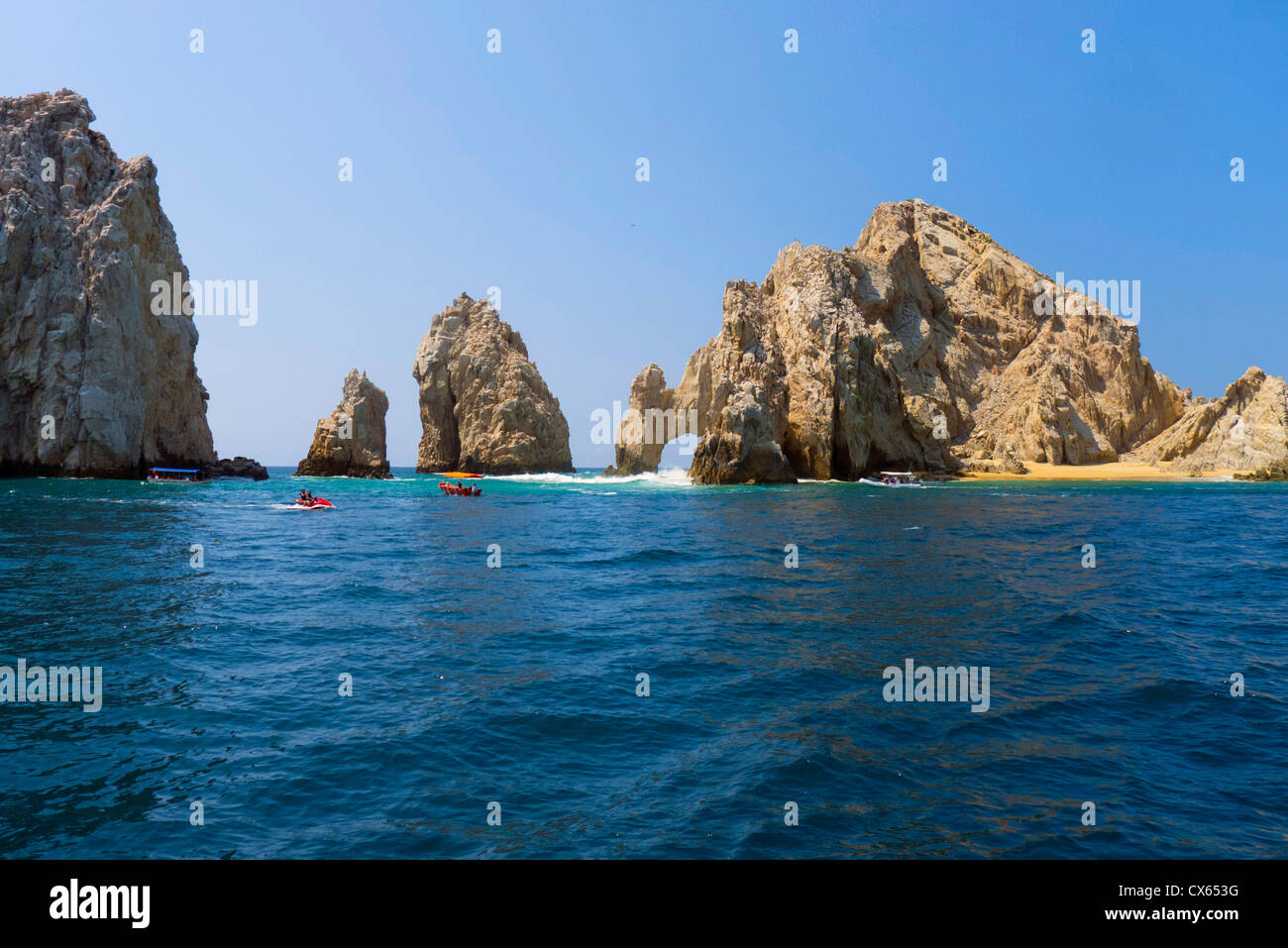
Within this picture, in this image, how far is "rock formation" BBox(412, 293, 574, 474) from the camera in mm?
118250

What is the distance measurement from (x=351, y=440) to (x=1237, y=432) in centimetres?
13117

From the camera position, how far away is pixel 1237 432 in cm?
8975

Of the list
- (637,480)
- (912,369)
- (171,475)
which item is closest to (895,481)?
(637,480)

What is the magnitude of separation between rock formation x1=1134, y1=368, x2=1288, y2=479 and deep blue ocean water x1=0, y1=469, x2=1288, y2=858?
79085mm

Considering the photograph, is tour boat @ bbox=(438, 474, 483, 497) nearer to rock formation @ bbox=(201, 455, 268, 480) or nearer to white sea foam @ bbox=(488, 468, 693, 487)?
white sea foam @ bbox=(488, 468, 693, 487)

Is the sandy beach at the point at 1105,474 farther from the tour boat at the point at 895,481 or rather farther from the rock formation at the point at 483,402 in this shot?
the rock formation at the point at 483,402

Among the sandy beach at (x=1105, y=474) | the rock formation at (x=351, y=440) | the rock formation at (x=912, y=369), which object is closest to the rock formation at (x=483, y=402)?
the rock formation at (x=351, y=440)

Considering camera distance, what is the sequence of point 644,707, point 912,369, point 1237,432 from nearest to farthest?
point 644,707 < point 1237,432 < point 912,369

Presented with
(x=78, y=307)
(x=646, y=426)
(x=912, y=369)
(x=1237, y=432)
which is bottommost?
(x=1237, y=432)

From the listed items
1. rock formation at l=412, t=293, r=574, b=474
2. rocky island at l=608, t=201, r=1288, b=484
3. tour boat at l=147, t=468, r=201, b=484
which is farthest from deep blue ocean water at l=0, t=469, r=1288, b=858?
rock formation at l=412, t=293, r=574, b=474

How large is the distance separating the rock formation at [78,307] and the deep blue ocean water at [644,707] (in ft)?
205

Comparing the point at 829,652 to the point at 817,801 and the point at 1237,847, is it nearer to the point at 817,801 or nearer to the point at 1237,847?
the point at 817,801

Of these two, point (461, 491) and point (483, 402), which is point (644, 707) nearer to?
point (461, 491)

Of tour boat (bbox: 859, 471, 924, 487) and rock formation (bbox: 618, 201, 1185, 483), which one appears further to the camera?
rock formation (bbox: 618, 201, 1185, 483)
